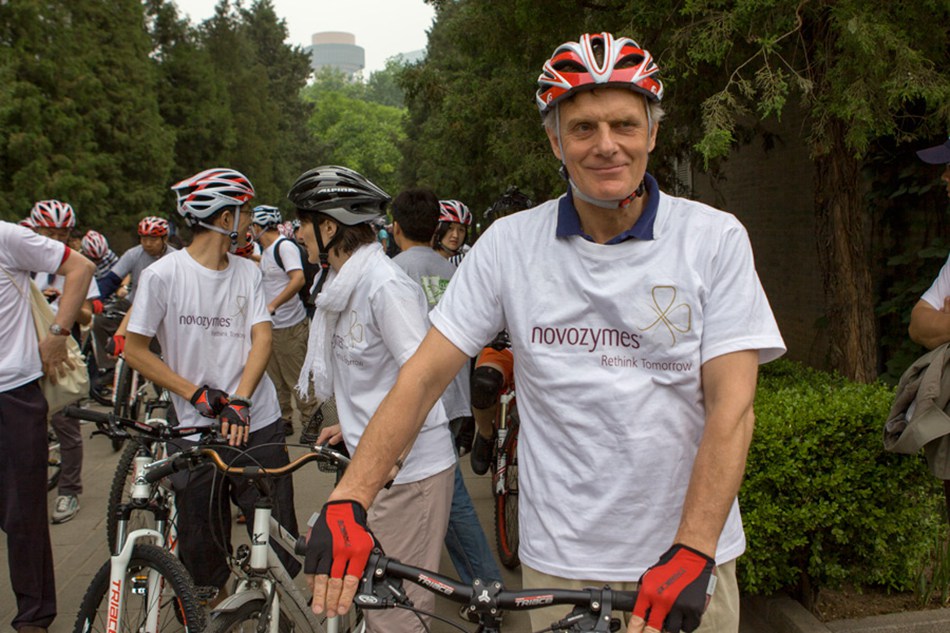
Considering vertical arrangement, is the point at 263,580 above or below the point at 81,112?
below

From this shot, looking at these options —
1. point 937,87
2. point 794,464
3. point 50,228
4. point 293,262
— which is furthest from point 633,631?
point 293,262

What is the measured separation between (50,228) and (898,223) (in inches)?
265

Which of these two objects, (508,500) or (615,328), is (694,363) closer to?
(615,328)

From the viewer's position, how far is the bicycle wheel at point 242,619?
303cm

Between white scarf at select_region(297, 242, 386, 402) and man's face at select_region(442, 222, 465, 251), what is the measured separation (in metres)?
4.50

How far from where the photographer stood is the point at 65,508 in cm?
710

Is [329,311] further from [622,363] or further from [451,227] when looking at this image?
[451,227]

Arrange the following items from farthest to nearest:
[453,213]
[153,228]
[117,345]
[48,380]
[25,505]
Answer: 1. [153,228]
2. [453,213]
3. [117,345]
4. [48,380]
5. [25,505]

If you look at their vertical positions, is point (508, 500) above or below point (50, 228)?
below

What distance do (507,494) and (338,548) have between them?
4.11 m

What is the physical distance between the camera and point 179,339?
4266 mm

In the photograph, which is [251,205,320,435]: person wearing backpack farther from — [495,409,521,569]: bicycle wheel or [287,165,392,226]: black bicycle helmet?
[287,165,392,226]: black bicycle helmet

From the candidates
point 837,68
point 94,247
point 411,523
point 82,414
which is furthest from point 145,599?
point 94,247

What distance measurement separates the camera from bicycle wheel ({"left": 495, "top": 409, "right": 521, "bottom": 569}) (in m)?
5.85
